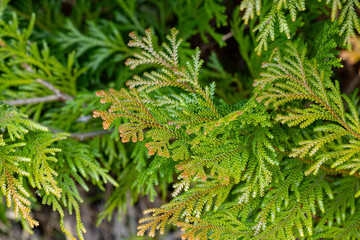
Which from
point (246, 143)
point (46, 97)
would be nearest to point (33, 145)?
point (46, 97)

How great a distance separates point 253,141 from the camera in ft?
3.99

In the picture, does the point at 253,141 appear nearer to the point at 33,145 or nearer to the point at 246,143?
the point at 246,143

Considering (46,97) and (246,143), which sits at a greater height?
(46,97)

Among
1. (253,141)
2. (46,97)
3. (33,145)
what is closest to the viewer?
(253,141)

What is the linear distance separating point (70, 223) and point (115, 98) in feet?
6.70

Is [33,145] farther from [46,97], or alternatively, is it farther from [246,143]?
[246,143]

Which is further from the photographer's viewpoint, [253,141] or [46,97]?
[46,97]

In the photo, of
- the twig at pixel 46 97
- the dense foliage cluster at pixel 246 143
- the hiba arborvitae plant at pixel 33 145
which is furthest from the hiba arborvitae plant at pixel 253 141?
the twig at pixel 46 97

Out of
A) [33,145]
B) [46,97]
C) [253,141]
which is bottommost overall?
[253,141]

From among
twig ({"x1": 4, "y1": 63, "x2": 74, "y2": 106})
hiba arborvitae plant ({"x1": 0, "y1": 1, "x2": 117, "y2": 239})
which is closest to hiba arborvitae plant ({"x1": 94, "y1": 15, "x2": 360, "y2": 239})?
hiba arborvitae plant ({"x1": 0, "y1": 1, "x2": 117, "y2": 239})

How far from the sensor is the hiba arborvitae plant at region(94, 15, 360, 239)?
1143 millimetres

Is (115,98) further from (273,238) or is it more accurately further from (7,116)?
(273,238)

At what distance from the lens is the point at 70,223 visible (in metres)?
2.76

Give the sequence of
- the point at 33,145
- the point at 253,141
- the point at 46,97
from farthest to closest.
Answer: the point at 46,97 → the point at 33,145 → the point at 253,141
